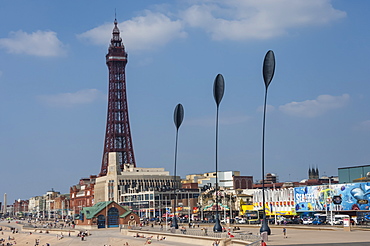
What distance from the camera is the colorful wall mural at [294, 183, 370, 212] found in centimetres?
7300

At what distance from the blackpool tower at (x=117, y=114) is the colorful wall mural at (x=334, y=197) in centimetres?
8688

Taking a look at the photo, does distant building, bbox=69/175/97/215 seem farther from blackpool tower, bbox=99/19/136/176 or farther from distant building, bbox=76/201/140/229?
distant building, bbox=76/201/140/229

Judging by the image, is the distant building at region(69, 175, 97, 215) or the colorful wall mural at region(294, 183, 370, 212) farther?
the distant building at region(69, 175, 97, 215)

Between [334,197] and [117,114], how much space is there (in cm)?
10694

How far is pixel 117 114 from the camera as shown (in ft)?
556

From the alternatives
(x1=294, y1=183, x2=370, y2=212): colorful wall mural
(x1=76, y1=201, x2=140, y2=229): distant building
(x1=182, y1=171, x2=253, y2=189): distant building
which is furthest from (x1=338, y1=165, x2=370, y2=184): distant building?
(x1=182, y1=171, x2=253, y2=189): distant building

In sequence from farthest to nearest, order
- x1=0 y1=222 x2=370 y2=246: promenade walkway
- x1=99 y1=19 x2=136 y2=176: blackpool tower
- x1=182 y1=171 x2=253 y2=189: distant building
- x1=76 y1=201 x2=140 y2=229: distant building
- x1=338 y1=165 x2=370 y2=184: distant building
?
x1=99 y1=19 x2=136 y2=176: blackpool tower → x1=182 y1=171 x2=253 y2=189: distant building → x1=76 y1=201 x2=140 y2=229: distant building → x1=338 y1=165 x2=370 y2=184: distant building → x1=0 y1=222 x2=370 y2=246: promenade walkway

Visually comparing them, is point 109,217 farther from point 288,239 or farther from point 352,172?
point 288,239

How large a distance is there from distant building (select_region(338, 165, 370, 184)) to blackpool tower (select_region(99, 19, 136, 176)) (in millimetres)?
81670

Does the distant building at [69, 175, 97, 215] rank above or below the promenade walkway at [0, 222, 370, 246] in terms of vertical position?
above

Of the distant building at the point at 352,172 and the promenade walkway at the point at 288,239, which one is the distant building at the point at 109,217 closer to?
the promenade walkway at the point at 288,239

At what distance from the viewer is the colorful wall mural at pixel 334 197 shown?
73000 millimetres

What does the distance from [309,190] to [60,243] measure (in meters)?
36.7

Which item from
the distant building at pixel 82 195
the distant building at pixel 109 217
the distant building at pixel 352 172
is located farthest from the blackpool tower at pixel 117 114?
the distant building at pixel 352 172
